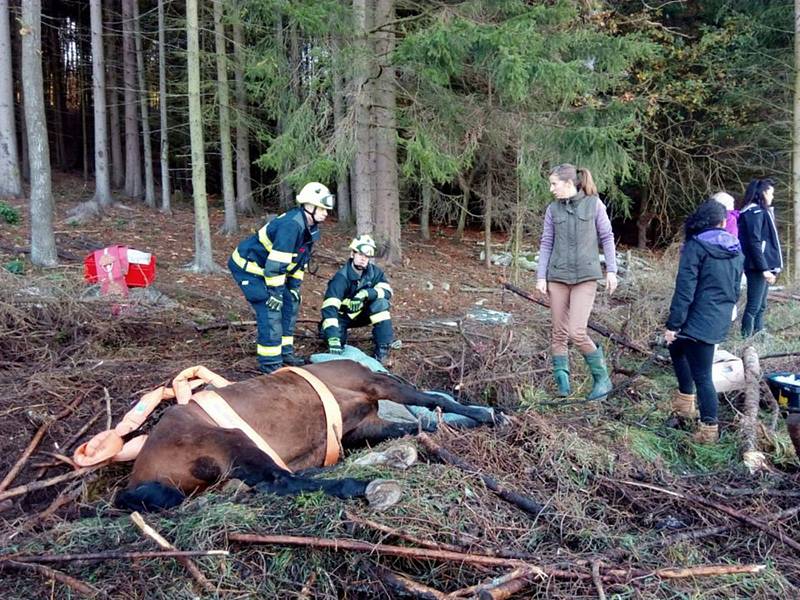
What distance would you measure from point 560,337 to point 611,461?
4.88 feet

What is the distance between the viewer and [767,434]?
3590 mm

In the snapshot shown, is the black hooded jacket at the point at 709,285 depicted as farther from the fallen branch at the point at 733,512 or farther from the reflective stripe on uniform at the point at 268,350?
the reflective stripe on uniform at the point at 268,350

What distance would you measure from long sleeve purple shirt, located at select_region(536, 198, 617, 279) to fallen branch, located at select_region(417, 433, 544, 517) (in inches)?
74.3

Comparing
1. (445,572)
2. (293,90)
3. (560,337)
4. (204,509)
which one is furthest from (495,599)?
(293,90)

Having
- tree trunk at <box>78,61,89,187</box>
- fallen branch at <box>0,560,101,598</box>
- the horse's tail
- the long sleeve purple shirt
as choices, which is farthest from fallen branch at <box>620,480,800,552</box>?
tree trunk at <box>78,61,89,187</box>

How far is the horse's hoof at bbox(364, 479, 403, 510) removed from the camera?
2626 millimetres

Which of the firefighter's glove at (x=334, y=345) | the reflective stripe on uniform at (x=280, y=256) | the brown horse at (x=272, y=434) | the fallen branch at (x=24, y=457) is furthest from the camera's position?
the firefighter's glove at (x=334, y=345)

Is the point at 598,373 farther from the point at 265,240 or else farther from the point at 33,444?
the point at 33,444

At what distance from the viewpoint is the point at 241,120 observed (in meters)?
13.0

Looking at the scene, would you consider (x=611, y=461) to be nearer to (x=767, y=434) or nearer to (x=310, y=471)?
(x=767, y=434)

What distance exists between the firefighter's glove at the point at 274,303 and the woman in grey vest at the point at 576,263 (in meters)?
2.02

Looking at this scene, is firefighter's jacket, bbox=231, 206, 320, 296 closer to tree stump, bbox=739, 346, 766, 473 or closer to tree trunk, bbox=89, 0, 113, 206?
tree stump, bbox=739, 346, 766, 473

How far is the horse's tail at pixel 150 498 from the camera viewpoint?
276 cm

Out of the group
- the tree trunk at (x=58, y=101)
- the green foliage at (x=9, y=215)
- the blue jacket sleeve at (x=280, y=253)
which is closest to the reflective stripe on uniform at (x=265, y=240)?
the blue jacket sleeve at (x=280, y=253)
